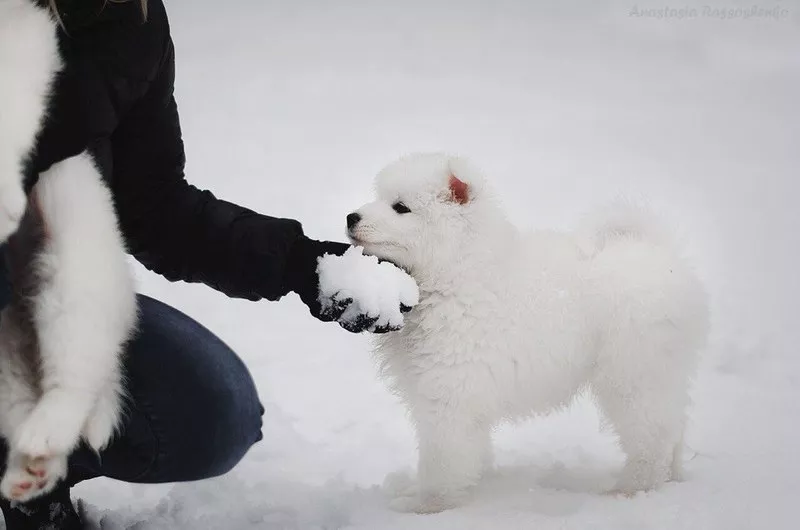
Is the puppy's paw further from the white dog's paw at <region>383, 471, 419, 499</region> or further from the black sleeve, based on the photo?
the white dog's paw at <region>383, 471, 419, 499</region>

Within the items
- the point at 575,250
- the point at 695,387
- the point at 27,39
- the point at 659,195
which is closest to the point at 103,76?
the point at 27,39

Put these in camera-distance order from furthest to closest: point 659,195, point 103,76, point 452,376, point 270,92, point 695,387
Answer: point 270,92
point 659,195
point 695,387
point 452,376
point 103,76

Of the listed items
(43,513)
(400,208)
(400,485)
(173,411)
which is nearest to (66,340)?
(173,411)

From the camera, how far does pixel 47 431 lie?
3.58 ft

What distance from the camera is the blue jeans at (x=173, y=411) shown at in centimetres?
153

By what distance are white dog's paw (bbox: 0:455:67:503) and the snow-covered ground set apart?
2.27 feet

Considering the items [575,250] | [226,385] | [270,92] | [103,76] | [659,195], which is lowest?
[226,385]

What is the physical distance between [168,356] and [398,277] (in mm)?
464

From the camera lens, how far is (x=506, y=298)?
1.93 metres

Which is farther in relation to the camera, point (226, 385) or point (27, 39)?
point (226, 385)

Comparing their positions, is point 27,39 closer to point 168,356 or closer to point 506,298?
point 168,356

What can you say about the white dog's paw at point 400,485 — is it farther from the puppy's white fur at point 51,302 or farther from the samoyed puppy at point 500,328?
the puppy's white fur at point 51,302

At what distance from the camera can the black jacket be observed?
146cm

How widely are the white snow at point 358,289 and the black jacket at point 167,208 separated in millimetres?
41
